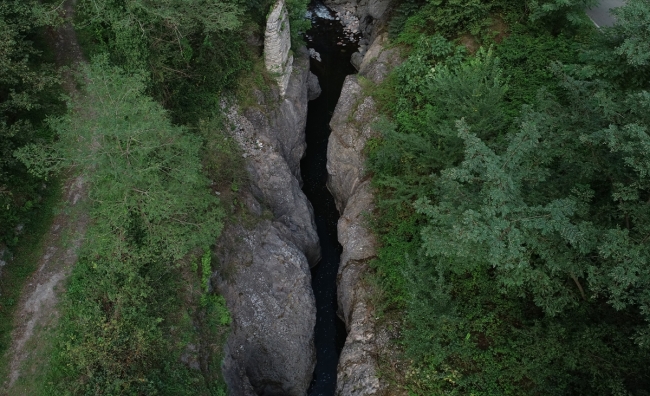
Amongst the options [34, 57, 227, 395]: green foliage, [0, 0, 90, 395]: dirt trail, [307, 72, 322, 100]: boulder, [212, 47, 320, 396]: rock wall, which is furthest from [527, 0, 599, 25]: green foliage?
[0, 0, 90, 395]: dirt trail

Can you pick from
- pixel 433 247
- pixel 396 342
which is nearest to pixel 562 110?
pixel 433 247

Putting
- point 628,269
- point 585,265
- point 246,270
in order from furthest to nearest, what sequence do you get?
1. point 246,270
2. point 585,265
3. point 628,269

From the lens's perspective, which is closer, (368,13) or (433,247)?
(433,247)

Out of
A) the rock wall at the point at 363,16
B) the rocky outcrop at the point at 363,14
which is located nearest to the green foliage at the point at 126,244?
the rock wall at the point at 363,16

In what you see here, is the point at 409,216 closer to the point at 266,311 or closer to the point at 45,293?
the point at 266,311

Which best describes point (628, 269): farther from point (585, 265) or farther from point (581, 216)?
point (581, 216)

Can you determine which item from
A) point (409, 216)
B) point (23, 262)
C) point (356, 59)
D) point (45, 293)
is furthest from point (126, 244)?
point (356, 59)
